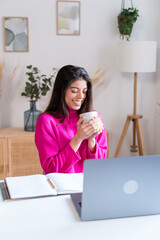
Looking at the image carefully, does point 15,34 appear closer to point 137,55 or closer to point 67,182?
point 137,55

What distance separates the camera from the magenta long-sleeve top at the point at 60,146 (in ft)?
6.14

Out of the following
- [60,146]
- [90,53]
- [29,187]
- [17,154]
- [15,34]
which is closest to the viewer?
[29,187]

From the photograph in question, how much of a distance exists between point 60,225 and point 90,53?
2.62 meters

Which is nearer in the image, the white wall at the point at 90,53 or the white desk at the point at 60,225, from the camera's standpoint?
the white desk at the point at 60,225

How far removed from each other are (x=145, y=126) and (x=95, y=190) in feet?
8.95

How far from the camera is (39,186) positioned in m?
1.49

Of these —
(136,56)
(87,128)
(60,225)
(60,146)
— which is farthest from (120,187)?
(136,56)

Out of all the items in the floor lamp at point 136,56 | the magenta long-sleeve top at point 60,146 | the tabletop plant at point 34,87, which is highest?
the floor lamp at point 136,56

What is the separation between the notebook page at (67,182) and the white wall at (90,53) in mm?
1993

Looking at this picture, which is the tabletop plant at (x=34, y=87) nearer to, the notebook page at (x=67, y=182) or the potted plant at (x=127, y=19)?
the potted plant at (x=127, y=19)

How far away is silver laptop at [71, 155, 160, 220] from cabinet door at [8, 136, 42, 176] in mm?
2001

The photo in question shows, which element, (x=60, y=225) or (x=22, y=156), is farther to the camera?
(x=22, y=156)

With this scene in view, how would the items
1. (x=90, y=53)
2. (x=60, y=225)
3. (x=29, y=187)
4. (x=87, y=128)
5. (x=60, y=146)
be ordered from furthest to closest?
(x=90, y=53)
(x=60, y=146)
(x=87, y=128)
(x=29, y=187)
(x=60, y=225)

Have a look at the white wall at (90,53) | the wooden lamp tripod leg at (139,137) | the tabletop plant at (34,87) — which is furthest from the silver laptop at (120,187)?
the white wall at (90,53)
